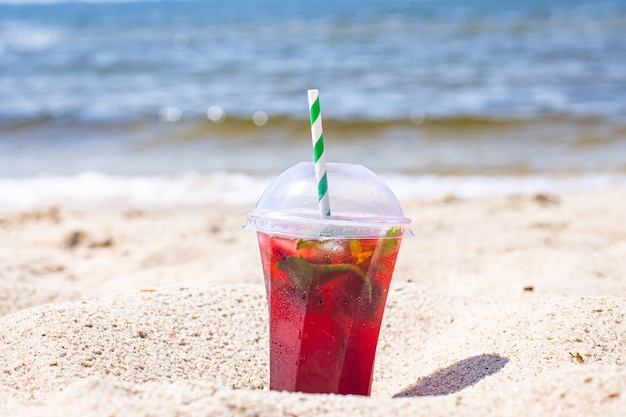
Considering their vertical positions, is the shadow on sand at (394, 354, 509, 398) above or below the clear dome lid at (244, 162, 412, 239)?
below

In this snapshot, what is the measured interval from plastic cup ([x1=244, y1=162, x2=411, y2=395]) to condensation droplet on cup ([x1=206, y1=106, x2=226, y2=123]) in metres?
6.72

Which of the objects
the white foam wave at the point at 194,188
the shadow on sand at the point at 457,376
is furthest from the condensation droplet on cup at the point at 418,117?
the shadow on sand at the point at 457,376

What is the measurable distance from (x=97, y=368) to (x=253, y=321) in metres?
0.64

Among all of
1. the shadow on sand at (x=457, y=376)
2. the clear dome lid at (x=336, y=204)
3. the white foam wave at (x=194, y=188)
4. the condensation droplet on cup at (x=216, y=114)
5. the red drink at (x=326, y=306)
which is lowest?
the white foam wave at (x=194, y=188)

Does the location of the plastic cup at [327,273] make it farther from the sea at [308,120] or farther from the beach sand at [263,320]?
the sea at [308,120]

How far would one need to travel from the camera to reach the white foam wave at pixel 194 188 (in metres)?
5.44

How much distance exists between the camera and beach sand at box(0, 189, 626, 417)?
1.60 metres

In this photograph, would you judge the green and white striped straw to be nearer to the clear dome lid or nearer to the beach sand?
the clear dome lid

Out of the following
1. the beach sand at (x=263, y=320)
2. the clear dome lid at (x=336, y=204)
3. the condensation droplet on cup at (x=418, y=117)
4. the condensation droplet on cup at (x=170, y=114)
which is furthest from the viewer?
the condensation droplet on cup at (x=170, y=114)

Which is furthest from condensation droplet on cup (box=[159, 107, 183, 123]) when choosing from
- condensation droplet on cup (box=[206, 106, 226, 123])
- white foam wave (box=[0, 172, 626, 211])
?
white foam wave (box=[0, 172, 626, 211])

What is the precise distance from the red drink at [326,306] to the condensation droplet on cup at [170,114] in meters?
6.98

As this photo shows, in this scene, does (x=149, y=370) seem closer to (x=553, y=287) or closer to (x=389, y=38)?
(x=553, y=287)

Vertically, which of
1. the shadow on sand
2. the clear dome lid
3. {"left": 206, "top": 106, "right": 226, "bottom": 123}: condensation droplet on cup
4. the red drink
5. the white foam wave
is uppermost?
the clear dome lid

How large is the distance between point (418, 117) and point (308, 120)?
1278mm
